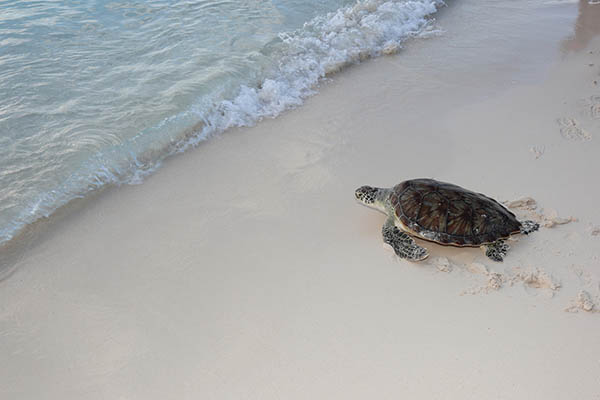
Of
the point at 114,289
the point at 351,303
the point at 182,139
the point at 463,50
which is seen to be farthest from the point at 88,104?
the point at 463,50

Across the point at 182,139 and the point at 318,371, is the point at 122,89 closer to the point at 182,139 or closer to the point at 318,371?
the point at 182,139

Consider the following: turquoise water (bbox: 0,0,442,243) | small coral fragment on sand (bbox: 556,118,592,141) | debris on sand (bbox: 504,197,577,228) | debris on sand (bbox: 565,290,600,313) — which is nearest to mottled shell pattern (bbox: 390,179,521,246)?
debris on sand (bbox: 504,197,577,228)

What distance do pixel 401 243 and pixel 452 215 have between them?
39cm

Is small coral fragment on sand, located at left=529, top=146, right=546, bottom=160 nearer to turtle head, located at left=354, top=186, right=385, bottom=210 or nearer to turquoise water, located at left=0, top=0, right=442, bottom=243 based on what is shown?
turtle head, located at left=354, top=186, right=385, bottom=210

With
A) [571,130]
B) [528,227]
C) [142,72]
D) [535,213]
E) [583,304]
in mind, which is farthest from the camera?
[142,72]

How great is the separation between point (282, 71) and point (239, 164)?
2.20 meters

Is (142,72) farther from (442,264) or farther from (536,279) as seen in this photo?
(536,279)

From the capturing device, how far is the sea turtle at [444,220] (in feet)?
9.36

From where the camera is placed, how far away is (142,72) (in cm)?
556

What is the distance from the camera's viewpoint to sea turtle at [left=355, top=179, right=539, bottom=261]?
285cm

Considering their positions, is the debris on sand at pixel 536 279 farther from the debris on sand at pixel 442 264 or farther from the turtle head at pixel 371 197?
the turtle head at pixel 371 197

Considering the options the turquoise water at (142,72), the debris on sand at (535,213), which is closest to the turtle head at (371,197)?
the debris on sand at (535,213)

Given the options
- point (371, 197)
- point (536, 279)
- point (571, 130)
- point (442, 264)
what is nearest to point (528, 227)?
point (536, 279)

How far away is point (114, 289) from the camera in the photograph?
9.45ft
